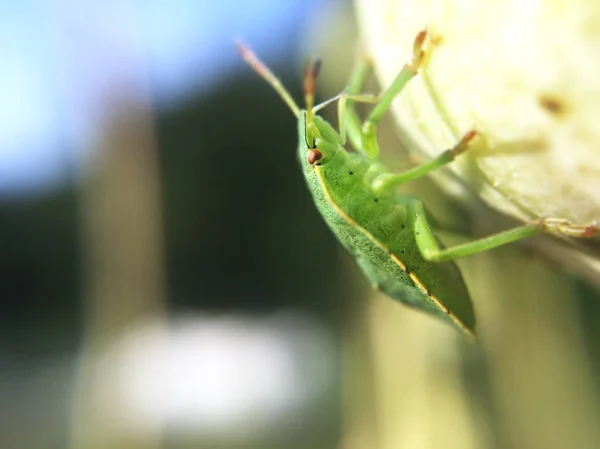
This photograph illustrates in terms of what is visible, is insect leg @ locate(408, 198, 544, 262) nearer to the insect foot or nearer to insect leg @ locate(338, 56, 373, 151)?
the insect foot

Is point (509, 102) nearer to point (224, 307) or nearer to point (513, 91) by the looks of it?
point (513, 91)

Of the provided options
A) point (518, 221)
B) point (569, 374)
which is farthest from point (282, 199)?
point (518, 221)

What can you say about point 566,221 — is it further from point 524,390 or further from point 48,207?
point 48,207

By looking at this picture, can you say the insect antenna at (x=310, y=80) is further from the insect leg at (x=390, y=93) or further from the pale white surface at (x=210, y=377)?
the pale white surface at (x=210, y=377)

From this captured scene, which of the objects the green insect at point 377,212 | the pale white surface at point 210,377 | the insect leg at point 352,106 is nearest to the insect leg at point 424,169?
the green insect at point 377,212

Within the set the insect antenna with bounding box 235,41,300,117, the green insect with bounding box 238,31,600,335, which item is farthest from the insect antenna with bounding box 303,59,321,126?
the insect antenna with bounding box 235,41,300,117

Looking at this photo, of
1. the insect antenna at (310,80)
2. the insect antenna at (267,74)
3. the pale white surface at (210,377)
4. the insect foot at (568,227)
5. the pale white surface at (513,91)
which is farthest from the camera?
the pale white surface at (210,377)
